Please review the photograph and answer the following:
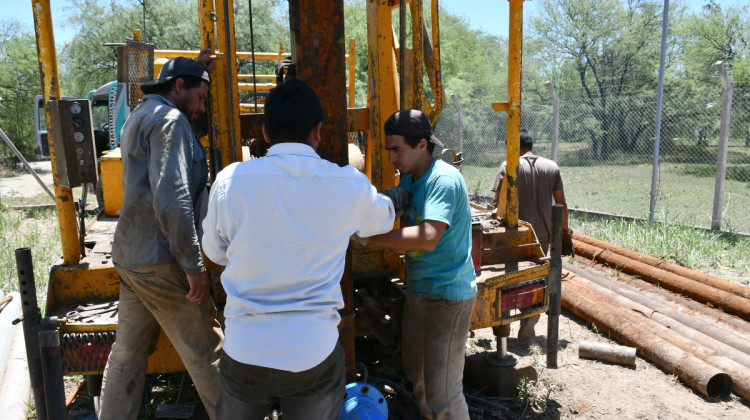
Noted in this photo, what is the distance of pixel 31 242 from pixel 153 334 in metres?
6.80

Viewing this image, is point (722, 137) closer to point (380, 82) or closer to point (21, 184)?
point (380, 82)

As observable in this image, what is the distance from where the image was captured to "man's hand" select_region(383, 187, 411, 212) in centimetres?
269

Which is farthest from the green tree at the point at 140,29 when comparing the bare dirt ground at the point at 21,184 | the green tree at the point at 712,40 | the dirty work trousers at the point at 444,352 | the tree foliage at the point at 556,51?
the dirty work trousers at the point at 444,352

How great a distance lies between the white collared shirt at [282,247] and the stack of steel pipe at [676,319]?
11.2ft

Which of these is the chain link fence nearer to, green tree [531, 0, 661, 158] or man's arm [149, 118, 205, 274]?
green tree [531, 0, 661, 158]

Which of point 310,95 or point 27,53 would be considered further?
point 27,53

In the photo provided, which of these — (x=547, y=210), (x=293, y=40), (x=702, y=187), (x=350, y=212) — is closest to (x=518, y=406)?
(x=547, y=210)

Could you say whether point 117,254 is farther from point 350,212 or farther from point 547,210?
point 547,210

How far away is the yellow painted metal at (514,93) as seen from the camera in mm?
3766

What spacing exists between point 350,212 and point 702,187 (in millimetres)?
15104

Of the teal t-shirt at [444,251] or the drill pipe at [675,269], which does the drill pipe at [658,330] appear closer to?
the drill pipe at [675,269]

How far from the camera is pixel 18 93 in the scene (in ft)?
84.3

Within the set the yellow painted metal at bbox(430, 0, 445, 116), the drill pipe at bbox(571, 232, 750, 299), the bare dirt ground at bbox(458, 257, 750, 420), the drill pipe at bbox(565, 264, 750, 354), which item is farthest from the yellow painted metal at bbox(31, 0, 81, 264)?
the drill pipe at bbox(571, 232, 750, 299)

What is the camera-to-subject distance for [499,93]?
27.1 metres
